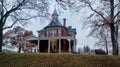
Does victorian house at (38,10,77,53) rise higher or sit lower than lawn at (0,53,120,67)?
higher

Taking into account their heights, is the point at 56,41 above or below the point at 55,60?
above

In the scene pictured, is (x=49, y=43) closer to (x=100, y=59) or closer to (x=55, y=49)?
(x=55, y=49)

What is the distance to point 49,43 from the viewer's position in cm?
4153

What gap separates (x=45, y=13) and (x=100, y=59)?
6791mm

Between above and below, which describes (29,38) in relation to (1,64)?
above

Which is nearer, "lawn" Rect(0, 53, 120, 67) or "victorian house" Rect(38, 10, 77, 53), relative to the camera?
"lawn" Rect(0, 53, 120, 67)

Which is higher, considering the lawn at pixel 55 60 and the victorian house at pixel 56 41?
the victorian house at pixel 56 41

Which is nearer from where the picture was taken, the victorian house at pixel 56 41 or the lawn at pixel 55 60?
the lawn at pixel 55 60

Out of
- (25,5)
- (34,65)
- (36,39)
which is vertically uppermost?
(25,5)

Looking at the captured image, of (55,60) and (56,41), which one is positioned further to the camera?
(56,41)

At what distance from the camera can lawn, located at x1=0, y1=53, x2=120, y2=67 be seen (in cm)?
2162

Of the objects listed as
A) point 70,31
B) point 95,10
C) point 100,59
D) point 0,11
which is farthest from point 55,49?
point 100,59

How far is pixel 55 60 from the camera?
73.6 ft

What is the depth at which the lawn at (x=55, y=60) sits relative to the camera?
2162cm
